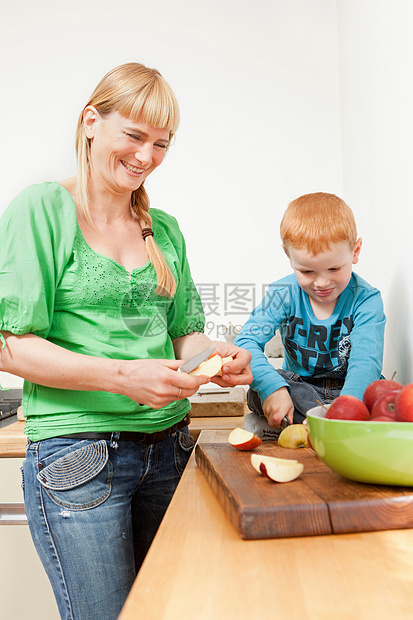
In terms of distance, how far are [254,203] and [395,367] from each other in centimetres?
111

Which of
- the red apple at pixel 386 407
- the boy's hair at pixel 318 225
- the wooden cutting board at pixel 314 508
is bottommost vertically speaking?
the wooden cutting board at pixel 314 508

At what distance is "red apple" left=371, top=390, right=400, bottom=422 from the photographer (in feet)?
2.21

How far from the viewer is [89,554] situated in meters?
0.85

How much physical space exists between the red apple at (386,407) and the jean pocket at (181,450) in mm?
435

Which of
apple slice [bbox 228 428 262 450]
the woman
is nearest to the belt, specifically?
the woman

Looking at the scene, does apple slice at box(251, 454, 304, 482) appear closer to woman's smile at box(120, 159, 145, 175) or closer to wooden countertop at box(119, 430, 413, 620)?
wooden countertop at box(119, 430, 413, 620)

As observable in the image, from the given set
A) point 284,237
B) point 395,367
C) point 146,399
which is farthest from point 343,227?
point 146,399

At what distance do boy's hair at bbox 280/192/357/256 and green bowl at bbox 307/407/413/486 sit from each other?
23.4 inches

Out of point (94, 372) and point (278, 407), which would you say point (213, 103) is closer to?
point (278, 407)

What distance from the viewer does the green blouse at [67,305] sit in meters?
0.87

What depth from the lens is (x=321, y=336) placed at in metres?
1.27

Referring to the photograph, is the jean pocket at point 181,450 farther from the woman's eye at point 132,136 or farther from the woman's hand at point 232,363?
the woman's eye at point 132,136

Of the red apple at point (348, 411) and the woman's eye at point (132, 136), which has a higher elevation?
the woman's eye at point (132, 136)

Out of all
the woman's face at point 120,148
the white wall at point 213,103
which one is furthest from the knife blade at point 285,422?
the white wall at point 213,103
